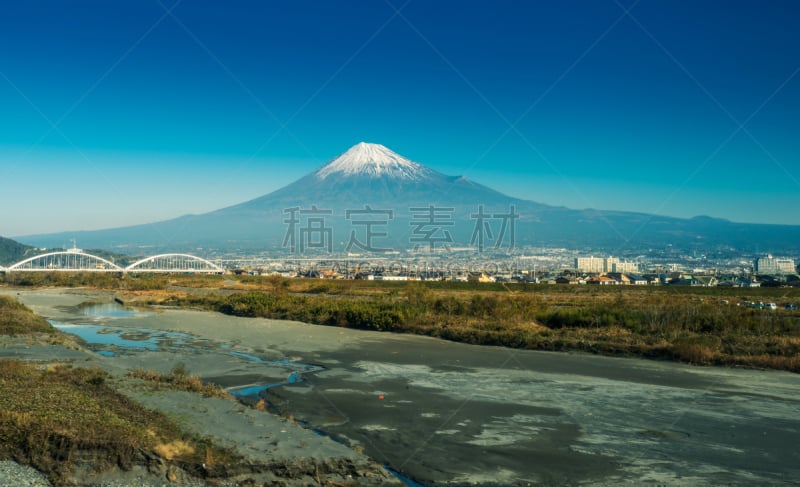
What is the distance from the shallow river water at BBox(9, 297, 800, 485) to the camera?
27.9 ft

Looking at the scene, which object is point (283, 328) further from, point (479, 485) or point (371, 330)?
point (479, 485)

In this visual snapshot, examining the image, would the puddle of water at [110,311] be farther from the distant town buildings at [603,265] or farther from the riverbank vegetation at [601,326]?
the distant town buildings at [603,265]

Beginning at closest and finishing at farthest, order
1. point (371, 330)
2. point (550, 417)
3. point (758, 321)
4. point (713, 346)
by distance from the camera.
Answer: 1. point (550, 417)
2. point (713, 346)
3. point (758, 321)
4. point (371, 330)

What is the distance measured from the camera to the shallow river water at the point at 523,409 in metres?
8.52

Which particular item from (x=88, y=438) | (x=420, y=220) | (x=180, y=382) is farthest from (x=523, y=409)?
(x=420, y=220)

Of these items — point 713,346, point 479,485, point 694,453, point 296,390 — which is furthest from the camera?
point 713,346

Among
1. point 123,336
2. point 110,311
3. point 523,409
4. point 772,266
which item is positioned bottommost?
point 110,311

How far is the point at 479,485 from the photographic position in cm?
786

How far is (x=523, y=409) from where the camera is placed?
1177 centimetres

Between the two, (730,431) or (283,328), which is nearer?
(730,431)

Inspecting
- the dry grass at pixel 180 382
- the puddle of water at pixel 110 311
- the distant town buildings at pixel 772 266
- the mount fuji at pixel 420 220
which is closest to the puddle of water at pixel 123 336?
the puddle of water at pixel 110 311

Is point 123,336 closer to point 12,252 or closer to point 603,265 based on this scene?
point 603,265

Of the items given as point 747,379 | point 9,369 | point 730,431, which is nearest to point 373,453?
point 730,431

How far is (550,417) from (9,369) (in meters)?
9.91
